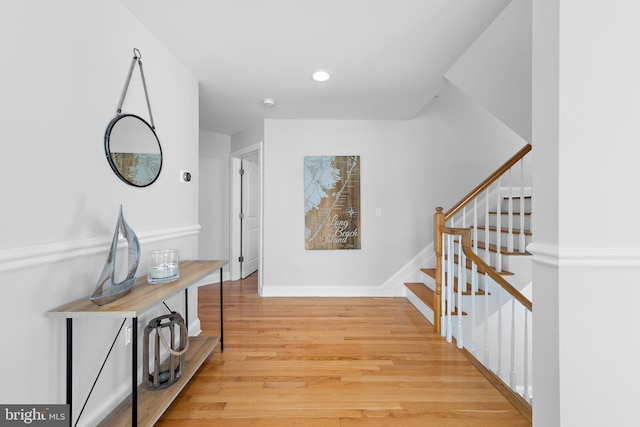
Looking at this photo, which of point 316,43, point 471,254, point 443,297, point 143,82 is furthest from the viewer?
point 443,297

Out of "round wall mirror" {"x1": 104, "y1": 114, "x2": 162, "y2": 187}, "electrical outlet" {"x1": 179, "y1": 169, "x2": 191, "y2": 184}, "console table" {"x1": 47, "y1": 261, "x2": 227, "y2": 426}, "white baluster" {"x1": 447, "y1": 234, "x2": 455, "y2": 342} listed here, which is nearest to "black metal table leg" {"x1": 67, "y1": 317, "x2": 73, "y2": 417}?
"console table" {"x1": 47, "y1": 261, "x2": 227, "y2": 426}

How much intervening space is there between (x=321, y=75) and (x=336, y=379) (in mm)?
2289

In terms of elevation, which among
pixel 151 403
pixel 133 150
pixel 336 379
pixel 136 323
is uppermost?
pixel 133 150

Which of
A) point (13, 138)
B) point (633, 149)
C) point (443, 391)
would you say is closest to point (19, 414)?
point (13, 138)

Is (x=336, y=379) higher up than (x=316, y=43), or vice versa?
(x=316, y=43)

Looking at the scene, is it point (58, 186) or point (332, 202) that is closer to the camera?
point (58, 186)

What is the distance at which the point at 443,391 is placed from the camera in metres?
1.72

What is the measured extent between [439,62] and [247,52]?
1.44 metres

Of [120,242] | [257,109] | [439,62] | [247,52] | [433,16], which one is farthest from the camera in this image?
[257,109]

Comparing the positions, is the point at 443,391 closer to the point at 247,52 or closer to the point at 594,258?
the point at 594,258

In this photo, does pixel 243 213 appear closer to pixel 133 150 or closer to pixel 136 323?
pixel 133 150

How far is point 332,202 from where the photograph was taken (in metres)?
3.62

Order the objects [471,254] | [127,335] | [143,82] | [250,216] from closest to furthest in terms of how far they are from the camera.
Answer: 1. [127,335]
2. [143,82]
3. [471,254]
4. [250,216]

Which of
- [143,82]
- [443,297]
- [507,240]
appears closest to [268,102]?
[143,82]
